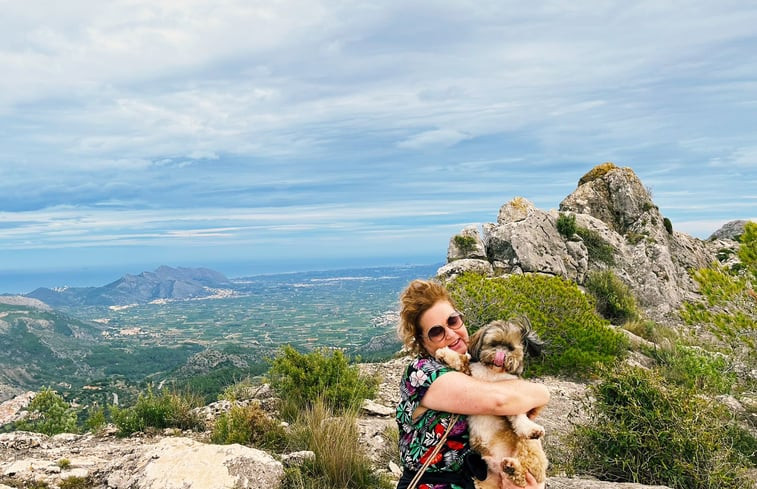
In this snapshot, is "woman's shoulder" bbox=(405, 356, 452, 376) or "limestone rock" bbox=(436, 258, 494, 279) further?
"limestone rock" bbox=(436, 258, 494, 279)

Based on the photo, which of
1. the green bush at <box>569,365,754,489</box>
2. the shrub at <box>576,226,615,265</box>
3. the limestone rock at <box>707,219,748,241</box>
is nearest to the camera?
the green bush at <box>569,365,754,489</box>

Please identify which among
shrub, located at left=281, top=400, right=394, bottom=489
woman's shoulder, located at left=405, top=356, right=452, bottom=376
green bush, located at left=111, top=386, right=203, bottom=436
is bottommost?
green bush, located at left=111, top=386, right=203, bottom=436

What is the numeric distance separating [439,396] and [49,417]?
27.5 feet

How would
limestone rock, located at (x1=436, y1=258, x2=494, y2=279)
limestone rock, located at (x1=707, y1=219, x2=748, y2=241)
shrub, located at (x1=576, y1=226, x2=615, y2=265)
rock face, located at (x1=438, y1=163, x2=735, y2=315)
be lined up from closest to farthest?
limestone rock, located at (x1=436, y1=258, x2=494, y2=279)
rock face, located at (x1=438, y1=163, x2=735, y2=315)
shrub, located at (x1=576, y1=226, x2=615, y2=265)
limestone rock, located at (x1=707, y1=219, x2=748, y2=241)

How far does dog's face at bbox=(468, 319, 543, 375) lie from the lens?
103 inches

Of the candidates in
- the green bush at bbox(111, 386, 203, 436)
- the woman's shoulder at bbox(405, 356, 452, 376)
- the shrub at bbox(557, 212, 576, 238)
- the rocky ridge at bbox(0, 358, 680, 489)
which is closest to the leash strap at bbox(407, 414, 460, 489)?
the woman's shoulder at bbox(405, 356, 452, 376)

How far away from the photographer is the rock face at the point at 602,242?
17.3 m

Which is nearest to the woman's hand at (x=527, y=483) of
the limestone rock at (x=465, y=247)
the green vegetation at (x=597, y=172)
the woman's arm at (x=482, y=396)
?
the woman's arm at (x=482, y=396)

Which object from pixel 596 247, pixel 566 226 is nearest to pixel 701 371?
pixel 566 226

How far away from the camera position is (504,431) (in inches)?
103

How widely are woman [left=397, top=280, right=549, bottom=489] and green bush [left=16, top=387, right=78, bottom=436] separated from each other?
7.35 m

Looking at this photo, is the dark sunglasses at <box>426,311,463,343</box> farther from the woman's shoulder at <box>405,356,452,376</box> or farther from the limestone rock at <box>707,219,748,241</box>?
the limestone rock at <box>707,219,748,241</box>

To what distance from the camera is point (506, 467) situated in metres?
2.56

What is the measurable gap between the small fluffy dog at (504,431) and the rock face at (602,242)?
12.4 metres
